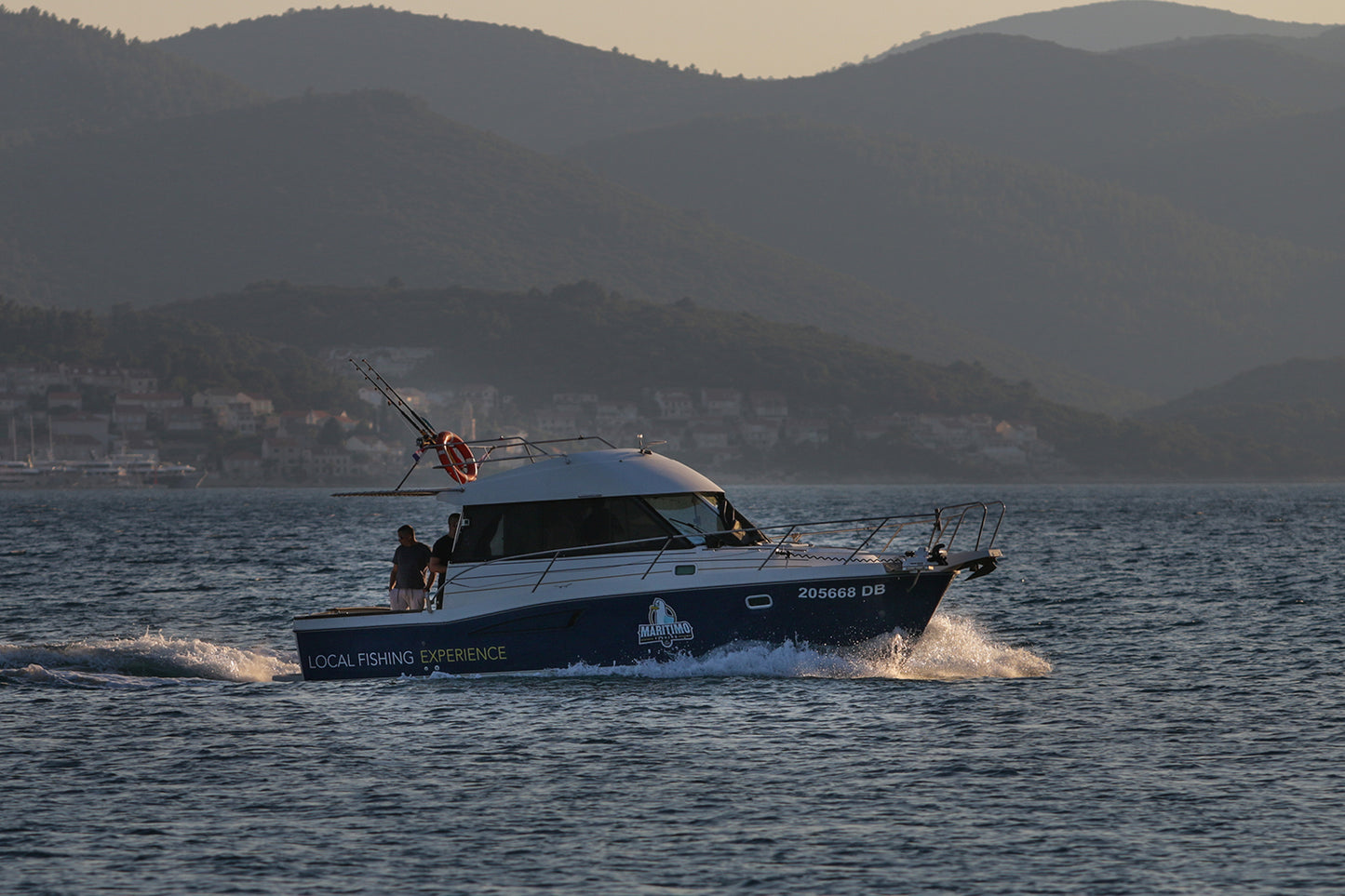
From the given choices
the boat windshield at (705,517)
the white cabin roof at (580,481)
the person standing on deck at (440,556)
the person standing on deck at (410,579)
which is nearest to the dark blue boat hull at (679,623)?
the person standing on deck at (410,579)

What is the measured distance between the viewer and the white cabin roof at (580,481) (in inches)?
814

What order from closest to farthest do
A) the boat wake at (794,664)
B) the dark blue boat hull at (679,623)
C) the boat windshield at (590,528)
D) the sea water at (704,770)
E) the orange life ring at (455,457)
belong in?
the sea water at (704,770), the dark blue boat hull at (679,623), the boat wake at (794,664), the boat windshield at (590,528), the orange life ring at (455,457)

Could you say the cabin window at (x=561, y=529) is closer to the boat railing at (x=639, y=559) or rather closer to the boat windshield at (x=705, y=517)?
the boat railing at (x=639, y=559)

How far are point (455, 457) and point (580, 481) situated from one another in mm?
2136

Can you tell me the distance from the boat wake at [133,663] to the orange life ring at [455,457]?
4.23 metres

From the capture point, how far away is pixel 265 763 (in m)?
15.7

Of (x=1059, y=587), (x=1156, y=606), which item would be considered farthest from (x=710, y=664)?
(x=1059, y=587)

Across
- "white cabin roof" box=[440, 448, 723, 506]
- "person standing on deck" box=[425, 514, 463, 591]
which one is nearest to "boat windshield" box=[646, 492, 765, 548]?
"white cabin roof" box=[440, 448, 723, 506]

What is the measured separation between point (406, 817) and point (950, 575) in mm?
9002

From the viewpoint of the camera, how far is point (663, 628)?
768 inches

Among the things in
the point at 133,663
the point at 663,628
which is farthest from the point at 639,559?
the point at 133,663

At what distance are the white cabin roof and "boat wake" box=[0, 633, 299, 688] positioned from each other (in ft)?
15.3

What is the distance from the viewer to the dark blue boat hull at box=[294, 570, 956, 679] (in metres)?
19.4

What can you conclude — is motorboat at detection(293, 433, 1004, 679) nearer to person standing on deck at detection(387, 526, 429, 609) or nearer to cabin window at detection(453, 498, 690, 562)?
cabin window at detection(453, 498, 690, 562)
